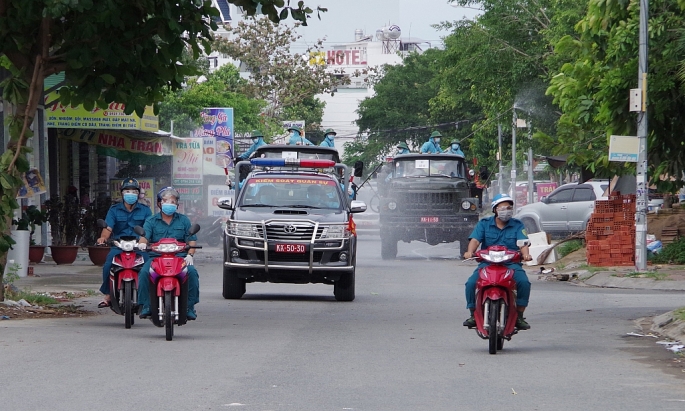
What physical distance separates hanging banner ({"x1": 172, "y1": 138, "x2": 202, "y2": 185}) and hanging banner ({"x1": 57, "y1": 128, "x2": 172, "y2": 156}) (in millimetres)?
2039

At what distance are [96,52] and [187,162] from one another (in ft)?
78.0

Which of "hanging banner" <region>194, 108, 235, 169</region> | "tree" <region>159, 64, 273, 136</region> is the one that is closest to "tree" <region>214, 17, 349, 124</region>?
"tree" <region>159, 64, 273, 136</region>

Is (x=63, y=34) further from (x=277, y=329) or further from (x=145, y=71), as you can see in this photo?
(x=277, y=329)

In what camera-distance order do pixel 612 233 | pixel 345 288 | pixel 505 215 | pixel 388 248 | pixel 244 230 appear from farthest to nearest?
pixel 388 248, pixel 612 233, pixel 345 288, pixel 244 230, pixel 505 215

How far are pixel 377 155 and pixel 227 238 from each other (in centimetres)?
5884

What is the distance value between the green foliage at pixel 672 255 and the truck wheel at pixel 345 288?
9.05 metres

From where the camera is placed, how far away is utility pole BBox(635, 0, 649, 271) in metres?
20.3

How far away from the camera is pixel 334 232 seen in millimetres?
17516

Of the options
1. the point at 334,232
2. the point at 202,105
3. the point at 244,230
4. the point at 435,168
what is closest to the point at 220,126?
the point at 202,105

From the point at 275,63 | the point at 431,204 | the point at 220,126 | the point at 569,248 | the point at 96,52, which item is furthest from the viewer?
the point at 275,63

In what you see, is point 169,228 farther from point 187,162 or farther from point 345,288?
point 187,162

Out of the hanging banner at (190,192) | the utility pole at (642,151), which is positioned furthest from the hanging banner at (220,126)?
the utility pole at (642,151)

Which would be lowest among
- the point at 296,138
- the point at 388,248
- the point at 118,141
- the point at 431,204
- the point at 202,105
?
the point at 388,248

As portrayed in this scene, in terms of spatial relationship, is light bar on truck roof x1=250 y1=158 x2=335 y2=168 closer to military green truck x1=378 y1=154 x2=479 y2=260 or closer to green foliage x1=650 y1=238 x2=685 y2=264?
green foliage x1=650 y1=238 x2=685 y2=264
